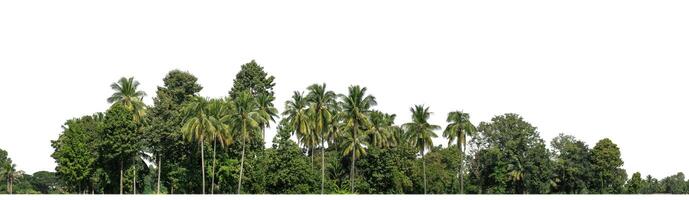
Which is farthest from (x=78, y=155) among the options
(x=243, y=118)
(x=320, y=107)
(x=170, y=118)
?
(x=320, y=107)

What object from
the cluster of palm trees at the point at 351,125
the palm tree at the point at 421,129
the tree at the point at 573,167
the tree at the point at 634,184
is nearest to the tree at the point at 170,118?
the cluster of palm trees at the point at 351,125

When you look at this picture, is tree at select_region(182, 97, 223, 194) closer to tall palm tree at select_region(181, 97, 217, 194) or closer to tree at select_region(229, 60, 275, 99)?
tall palm tree at select_region(181, 97, 217, 194)

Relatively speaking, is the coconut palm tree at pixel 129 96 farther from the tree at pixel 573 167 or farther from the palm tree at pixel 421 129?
the tree at pixel 573 167

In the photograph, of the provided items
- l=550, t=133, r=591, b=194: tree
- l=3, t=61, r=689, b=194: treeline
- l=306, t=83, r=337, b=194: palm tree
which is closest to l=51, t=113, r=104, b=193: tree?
l=3, t=61, r=689, b=194: treeline

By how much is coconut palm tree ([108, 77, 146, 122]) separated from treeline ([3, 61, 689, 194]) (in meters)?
0.13

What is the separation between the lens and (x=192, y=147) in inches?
3639

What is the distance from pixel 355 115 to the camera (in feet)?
314

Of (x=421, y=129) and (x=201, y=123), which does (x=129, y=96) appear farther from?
(x=421, y=129)

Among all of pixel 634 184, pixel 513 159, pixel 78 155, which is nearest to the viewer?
pixel 78 155

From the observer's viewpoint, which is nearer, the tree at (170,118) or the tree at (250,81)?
the tree at (170,118)

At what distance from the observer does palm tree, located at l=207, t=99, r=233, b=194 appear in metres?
85.6

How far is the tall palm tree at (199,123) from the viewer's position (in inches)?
3280

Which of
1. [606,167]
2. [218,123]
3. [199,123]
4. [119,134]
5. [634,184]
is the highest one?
[218,123]

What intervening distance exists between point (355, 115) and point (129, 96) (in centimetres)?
2934
